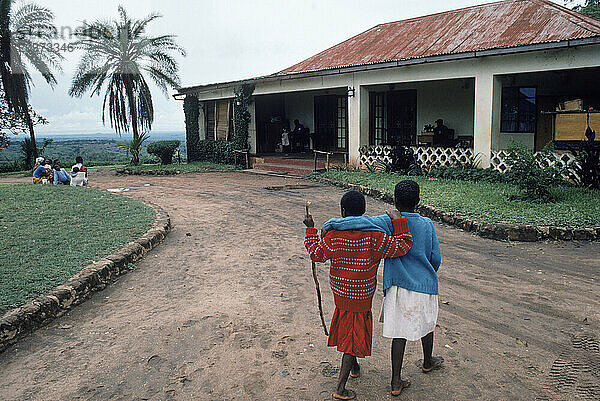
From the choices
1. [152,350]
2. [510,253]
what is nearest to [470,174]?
[510,253]

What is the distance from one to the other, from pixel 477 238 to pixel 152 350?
5.18m

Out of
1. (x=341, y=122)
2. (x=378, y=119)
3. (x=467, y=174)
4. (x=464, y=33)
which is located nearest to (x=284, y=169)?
(x=341, y=122)

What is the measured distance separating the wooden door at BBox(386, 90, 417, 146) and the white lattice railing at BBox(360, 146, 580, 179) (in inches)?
63.7

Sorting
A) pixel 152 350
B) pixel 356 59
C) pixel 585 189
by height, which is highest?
pixel 356 59

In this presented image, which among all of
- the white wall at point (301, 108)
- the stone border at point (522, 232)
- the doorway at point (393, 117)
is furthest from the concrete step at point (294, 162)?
the stone border at point (522, 232)

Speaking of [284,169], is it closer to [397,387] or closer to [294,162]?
[294,162]

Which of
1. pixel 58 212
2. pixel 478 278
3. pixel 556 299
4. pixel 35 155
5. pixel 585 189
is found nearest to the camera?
pixel 556 299

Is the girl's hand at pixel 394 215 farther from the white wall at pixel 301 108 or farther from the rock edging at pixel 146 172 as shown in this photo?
the white wall at pixel 301 108

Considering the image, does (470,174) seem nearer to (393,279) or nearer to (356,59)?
(356,59)

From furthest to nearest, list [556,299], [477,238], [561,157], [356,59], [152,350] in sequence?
1. [356,59]
2. [561,157]
3. [477,238]
4. [556,299]
5. [152,350]

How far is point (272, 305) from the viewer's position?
4.81 meters

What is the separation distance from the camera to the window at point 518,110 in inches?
548

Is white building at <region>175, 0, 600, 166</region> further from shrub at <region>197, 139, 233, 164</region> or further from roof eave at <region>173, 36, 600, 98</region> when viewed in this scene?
shrub at <region>197, 139, 233, 164</region>

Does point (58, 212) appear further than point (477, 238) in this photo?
Yes
